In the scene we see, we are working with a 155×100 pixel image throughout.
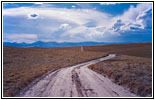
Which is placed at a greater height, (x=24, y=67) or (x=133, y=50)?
(x=133, y=50)

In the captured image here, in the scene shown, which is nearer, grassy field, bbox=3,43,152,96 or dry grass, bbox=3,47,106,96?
grassy field, bbox=3,43,152,96

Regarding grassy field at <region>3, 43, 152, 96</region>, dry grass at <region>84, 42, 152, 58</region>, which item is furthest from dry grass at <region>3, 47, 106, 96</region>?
dry grass at <region>84, 42, 152, 58</region>

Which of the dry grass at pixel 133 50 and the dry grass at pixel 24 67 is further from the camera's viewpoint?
the dry grass at pixel 133 50

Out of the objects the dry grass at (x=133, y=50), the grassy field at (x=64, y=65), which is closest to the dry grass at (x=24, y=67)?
the grassy field at (x=64, y=65)

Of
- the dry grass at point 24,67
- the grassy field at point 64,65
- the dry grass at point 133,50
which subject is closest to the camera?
the grassy field at point 64,65

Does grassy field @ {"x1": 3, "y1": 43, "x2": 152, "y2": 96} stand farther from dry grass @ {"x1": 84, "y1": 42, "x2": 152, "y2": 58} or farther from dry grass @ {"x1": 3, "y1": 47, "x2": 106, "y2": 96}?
dry grass @ {"x1": 84, "y1": 42, "x2": 152, "y2": 58}

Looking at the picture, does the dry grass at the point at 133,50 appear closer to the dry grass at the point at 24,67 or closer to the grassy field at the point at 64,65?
the grassy field at the point at 64,65

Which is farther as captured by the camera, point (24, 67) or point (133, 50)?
point (133, 50)

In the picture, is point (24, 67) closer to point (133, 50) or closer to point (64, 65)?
point (64, 65)

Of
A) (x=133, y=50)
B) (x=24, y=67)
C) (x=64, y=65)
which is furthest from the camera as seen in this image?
(x=133, y=50)

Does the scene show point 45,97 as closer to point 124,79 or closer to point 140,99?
point 140,99

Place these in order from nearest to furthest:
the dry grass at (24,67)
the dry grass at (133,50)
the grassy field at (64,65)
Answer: the grassy field at (64,65)
the dry grass at (24,67)
the dry grass at (133,50)

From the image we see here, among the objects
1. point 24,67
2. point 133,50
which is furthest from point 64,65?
point 133,50

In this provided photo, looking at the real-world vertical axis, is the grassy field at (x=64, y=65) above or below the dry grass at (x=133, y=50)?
below
